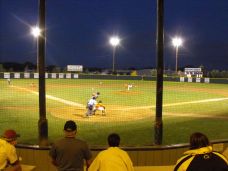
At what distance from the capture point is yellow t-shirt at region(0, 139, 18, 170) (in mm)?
5793

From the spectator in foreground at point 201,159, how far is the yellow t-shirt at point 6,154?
278 cm

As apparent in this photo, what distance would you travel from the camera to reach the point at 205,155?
4.19 metres

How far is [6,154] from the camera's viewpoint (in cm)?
582

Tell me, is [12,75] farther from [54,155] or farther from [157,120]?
[54,155]

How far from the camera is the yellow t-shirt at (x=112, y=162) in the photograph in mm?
4602

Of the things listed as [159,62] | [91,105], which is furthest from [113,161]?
[91,105]

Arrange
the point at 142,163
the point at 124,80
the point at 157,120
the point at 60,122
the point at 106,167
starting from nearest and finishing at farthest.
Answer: the point at 106,167 < the point at 142,163 < the point at 157,120 < the point at 60,122 < the point at 124,80

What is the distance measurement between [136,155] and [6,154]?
3.62m

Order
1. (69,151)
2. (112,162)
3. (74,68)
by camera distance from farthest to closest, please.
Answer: (74,68) < (69,151) < (112,162)

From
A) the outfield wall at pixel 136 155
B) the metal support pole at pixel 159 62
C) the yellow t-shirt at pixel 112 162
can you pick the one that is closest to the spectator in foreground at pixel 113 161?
the yellow t-shirt at pixel 112 162

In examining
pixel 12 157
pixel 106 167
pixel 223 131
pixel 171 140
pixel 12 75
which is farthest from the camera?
pixel 12 75

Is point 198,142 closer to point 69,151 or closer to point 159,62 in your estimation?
point 69,151

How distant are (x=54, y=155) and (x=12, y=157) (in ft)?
2.85

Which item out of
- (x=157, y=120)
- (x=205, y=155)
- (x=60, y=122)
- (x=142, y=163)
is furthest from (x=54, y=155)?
(x=60, y=122)
